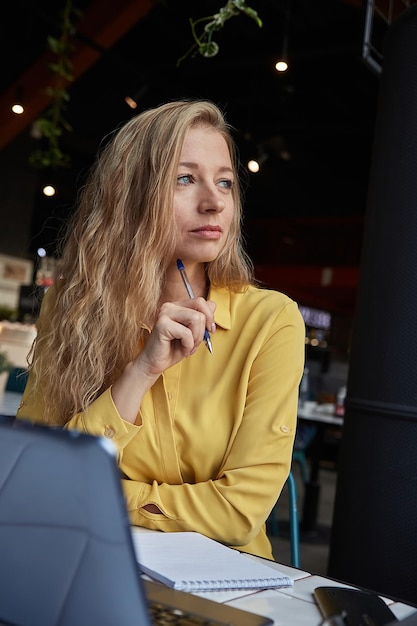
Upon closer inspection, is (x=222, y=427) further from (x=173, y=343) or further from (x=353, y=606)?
(x=353, y=606)

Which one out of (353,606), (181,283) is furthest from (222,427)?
(353,606)

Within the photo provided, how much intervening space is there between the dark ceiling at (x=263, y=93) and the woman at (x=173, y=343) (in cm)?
331

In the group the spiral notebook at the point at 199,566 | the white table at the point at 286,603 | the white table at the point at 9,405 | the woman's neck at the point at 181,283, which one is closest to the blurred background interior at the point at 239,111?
the white table at the point at 9,405

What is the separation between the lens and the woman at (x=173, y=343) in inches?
51.0


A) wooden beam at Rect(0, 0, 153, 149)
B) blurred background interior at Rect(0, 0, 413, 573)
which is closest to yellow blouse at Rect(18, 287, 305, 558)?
blurred background interior at Rect(0, 0, 413, 573)

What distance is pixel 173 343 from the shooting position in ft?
4.34

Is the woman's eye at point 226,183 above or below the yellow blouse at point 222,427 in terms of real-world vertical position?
above

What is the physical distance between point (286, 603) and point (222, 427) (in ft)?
1.87

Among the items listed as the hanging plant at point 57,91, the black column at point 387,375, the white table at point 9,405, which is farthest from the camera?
the hanging plant at point 57,91

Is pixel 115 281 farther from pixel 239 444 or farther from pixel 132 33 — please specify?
pixel 132 33

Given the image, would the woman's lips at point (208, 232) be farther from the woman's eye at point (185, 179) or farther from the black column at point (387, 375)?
the black column at point (387, 375)

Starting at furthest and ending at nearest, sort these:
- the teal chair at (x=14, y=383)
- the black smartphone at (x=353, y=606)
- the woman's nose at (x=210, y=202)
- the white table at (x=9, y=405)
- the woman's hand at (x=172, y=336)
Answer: the teal chair at (x=14, y=383), the white table at (x=9, y=405), the woman's nose at (x=210, y=202), the woman's hand at (x=172, y=336), the black smartphone at (x=353, y=606)

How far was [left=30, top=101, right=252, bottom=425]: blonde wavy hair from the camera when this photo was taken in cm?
146

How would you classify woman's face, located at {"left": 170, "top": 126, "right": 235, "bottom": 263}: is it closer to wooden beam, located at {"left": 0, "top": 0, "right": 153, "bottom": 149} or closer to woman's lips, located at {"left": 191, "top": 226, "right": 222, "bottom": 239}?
woman's lips, located at {"left": 191, "top": 226, "right": 222, "bottom": 239}
